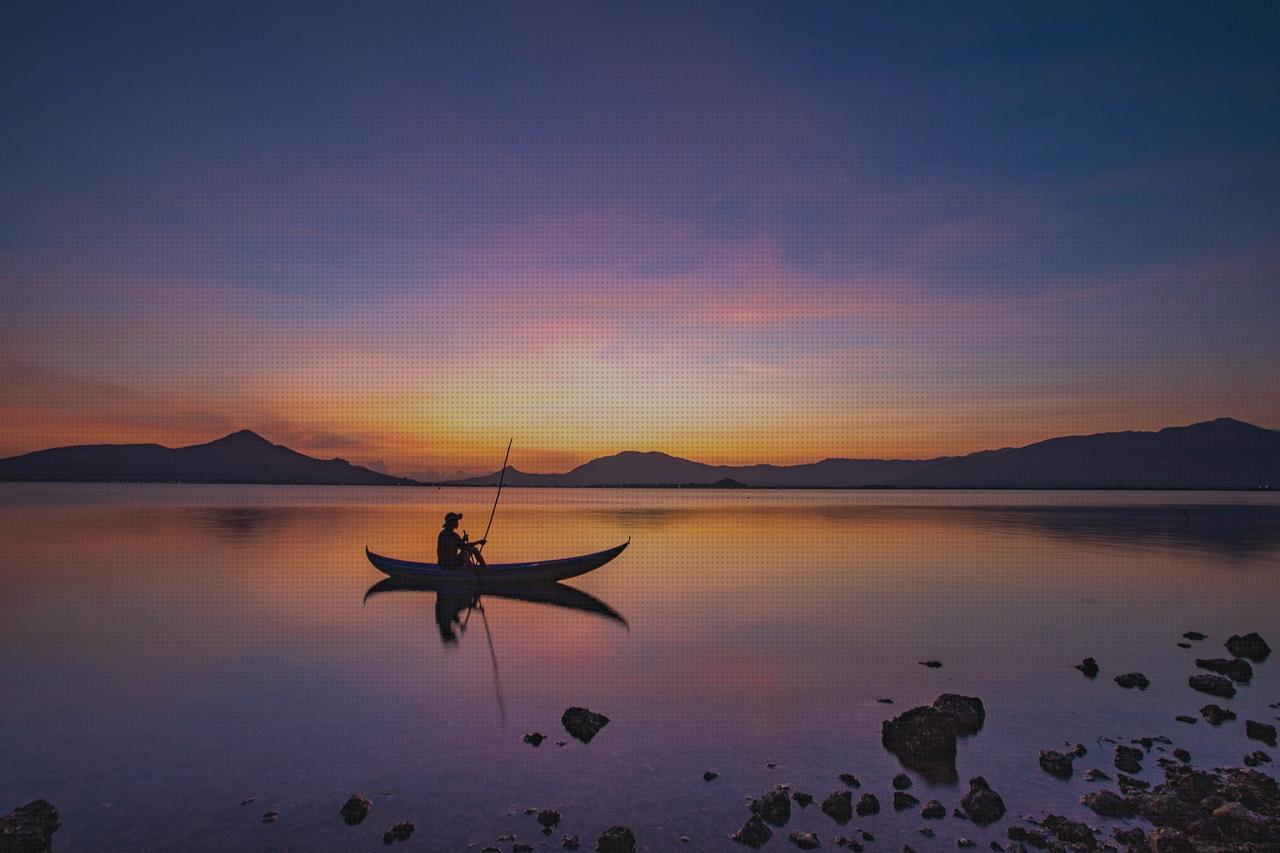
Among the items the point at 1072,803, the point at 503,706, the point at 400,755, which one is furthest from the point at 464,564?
the point at 1072,803

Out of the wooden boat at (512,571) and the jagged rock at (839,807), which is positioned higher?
the wooden boat at (512,571)

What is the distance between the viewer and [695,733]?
11.9 metres

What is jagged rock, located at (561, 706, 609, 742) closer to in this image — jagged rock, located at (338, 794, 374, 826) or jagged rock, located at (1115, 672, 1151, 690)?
jagged rock, located at (338, 794, 374, 826)

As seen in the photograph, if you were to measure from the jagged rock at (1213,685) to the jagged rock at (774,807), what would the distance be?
34.7ft

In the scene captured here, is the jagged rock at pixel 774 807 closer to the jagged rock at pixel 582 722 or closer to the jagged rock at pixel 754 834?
the jagged rock at pixel 754 834

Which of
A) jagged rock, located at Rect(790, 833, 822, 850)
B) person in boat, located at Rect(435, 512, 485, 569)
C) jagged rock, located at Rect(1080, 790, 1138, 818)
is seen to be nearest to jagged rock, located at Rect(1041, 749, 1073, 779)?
jagged rock, located at Rect(1080, 790, 1138, 818)

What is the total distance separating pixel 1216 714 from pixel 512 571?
20.9 meters

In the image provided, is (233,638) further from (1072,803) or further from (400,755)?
(1072,803)

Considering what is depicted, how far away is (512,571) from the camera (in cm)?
2750

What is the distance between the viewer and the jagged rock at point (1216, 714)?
12422 mm

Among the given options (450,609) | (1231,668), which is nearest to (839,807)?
(1231,668)

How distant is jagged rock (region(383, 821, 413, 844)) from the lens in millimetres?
8297

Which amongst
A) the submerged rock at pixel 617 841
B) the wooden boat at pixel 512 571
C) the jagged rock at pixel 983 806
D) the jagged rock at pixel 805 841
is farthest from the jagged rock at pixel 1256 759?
the wooden boat at pixel 512 571

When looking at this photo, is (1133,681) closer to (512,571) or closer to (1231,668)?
(1231,668)
